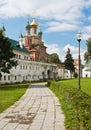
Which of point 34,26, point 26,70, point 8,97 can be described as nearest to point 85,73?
point 34,26

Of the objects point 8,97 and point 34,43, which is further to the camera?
point 34,43

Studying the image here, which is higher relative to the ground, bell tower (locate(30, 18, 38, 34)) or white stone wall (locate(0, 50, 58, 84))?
bell tower (locate(30, 18, 38, 34))

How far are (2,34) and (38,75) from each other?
52117 mm

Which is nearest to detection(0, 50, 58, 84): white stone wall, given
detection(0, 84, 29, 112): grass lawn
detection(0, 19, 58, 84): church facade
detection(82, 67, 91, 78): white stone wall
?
detection(0, 19, 58, 84): church facade

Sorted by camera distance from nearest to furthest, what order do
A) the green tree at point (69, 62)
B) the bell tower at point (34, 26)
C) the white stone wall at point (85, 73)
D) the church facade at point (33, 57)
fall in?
the church facade at point (33, 57), the bell tower at point (34, 26), the green tree at point (69, 62), the white stone wall at point (85, 73)

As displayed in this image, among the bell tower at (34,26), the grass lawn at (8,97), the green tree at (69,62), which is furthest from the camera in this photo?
the green tree at (69,62)

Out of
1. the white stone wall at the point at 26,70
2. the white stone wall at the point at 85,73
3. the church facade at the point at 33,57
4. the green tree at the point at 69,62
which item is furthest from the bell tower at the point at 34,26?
the white stone wall at the point at 85,73

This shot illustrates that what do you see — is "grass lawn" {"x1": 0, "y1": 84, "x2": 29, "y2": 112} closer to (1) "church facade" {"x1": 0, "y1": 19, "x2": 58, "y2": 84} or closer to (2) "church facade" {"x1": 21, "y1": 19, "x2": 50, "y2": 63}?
(1) "church facade" {"x1": 0, "y1": 19, "x2": 58, "y2": 84}

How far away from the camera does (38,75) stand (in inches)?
3893

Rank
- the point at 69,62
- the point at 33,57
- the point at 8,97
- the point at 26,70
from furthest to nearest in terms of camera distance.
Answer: the point at 69,62 → the point at 33,57 → the point at 26,70 → the point at 8,97

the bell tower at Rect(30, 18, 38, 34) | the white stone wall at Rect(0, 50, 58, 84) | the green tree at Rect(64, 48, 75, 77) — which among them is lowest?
the white stone wall at Rect(0, 50, 58, 84)

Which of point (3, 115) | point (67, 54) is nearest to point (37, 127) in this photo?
point (3, 115)

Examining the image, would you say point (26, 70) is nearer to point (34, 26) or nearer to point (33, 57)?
point (33, 57)

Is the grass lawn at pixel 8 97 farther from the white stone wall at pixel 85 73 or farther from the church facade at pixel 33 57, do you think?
the white stone wall at pixel 85 73
